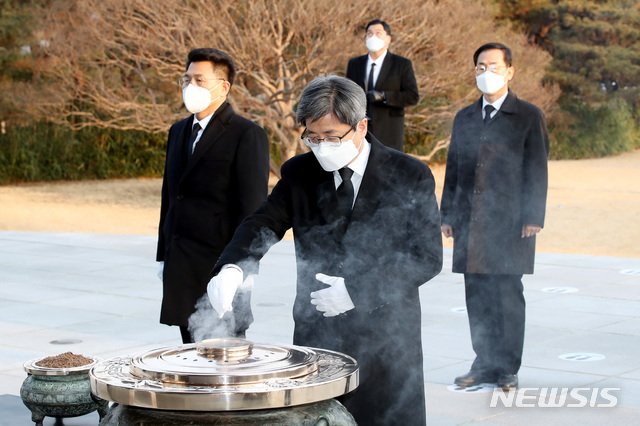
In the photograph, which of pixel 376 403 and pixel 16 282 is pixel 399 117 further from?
pixel 376 403

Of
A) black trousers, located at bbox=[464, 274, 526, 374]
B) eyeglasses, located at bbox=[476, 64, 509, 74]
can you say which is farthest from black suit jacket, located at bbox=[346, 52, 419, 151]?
black trousers, located at bbox=[464, 274, 526, 374]

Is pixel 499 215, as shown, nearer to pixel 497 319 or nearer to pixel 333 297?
pixel 497 319

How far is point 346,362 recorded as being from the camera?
8.32ft

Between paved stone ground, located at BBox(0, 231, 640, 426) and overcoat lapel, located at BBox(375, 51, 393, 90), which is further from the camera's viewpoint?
overcoat lapel, located at BBox(375, 51, 393, 90)

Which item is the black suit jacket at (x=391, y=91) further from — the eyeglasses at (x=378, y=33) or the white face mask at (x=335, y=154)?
the white face mask at (x=335, y=154)

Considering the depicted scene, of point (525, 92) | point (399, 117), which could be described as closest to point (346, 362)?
point (399, 117)

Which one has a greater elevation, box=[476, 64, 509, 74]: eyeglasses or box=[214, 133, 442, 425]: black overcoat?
box=[476, 64, 509, 74]: eyeglasses

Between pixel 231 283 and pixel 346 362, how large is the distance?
411 millimetres

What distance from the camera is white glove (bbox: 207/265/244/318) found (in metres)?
2.62

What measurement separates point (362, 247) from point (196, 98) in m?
1.49

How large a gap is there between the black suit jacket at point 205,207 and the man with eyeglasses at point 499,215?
134cm

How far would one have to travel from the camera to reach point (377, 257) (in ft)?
9.37

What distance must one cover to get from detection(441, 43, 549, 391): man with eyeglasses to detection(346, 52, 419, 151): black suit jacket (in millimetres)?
2833

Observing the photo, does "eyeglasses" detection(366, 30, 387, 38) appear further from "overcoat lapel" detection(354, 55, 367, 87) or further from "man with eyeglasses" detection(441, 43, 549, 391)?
"man with eyeglasses" detection(441, 43, 549, 391)
